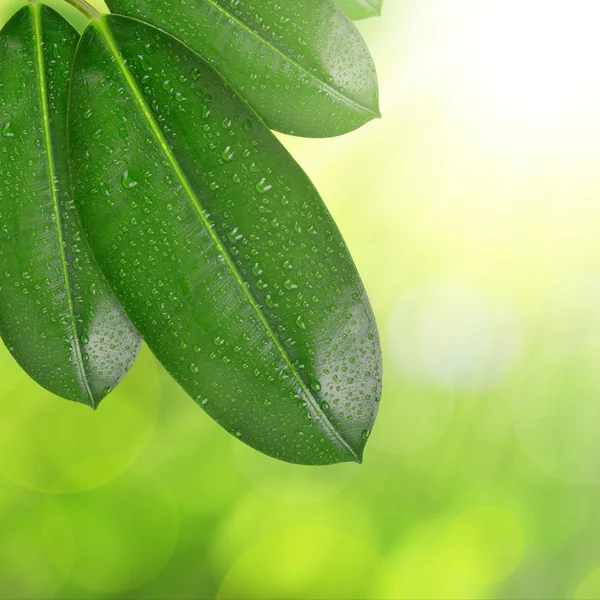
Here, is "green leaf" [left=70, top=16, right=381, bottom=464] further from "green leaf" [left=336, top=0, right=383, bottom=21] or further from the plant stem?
"green leaf" [left=336, top=0, right=383, bottom=21]

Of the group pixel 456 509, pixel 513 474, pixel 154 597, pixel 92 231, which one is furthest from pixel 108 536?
pixel 92 231

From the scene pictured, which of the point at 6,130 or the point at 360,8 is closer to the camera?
the point at 6,130

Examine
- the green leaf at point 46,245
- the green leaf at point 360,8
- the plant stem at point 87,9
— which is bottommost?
the green leaf at point 46,245

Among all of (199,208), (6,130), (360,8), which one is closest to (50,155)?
(6,130)

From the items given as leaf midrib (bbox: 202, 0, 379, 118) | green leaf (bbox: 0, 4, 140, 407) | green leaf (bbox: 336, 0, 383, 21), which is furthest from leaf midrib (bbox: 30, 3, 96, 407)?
green leaf (bbox: 336, 0, 383, 21)

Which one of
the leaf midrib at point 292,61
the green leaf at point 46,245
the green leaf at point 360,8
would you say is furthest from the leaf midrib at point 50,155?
the green leaf at point 360,8

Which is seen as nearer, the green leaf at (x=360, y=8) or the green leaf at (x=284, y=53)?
the green leaf at (x=284, y=53)

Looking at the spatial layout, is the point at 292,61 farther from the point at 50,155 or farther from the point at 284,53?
the point at 50,155

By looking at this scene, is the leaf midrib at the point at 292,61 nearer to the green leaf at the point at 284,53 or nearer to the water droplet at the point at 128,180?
the green leaf at the point at 284,53

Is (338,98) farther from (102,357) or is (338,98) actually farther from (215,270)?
(102,357)
